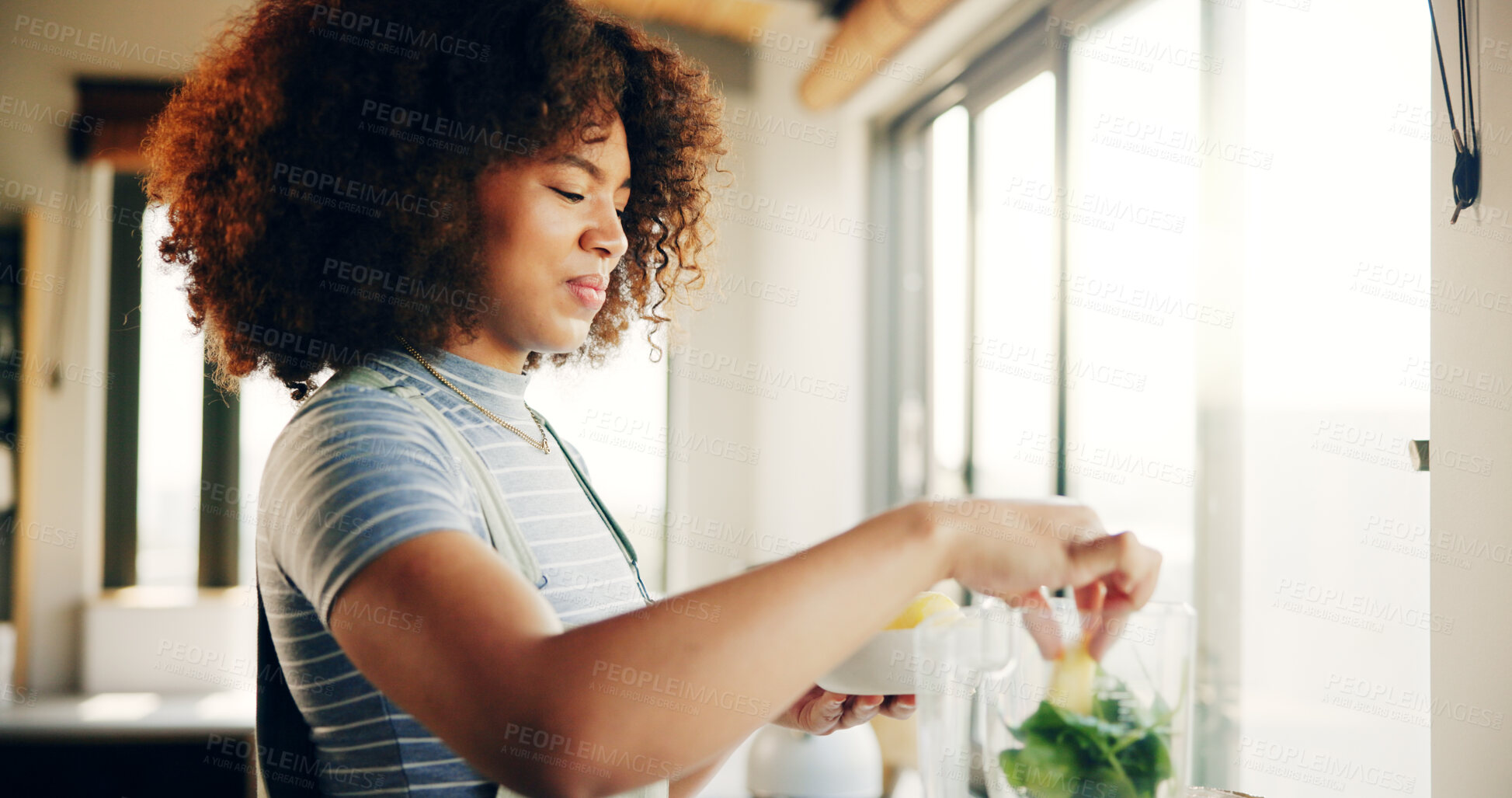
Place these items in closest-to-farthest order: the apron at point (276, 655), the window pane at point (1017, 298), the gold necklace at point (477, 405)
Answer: the apron at point (276, 655) < the gold necklace at point (477, 405) < the window pane at point (1017, 298)

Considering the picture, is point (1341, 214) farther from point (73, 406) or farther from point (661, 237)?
point (73, 406)

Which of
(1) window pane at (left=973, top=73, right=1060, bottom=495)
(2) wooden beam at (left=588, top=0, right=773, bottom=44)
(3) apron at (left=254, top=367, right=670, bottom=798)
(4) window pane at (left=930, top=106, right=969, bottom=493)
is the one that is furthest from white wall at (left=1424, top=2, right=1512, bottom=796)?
(2) wooden beam at (left=588, top=0, right=773, bottom=44)

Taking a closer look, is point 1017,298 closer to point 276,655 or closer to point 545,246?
point 545,246

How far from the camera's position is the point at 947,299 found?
2.76 metres

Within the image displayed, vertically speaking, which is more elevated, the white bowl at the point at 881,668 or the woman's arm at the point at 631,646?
the woman's arm at the point at 631,646

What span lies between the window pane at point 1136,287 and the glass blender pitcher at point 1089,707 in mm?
1028

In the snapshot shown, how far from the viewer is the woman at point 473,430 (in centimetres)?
54

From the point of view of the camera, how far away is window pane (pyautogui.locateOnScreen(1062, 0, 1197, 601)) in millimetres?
1629

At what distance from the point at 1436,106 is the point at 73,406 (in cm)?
329

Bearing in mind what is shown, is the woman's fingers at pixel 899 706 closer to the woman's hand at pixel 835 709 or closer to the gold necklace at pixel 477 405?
the woman's hand at pixel 835 709

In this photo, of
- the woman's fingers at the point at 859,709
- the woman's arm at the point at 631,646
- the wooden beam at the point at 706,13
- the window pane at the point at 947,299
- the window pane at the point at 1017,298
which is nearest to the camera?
the woman's arm at the point at 631,646

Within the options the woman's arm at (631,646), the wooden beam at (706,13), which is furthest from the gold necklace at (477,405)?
the wooden beam at (706,13)

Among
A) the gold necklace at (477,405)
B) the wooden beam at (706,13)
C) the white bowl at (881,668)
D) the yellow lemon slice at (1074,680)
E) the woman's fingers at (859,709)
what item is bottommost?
the woman's fingers at (859,709)

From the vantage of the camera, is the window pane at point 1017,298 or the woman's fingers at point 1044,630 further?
the window pane at point 1017,298
